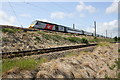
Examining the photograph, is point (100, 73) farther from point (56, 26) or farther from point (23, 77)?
point (56, 26)

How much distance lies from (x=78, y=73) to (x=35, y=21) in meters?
26.0

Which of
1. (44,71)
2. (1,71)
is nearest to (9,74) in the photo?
(1,71)

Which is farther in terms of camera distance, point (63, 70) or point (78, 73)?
point (78, 73)

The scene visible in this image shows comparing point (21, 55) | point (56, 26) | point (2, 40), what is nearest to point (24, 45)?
point (2, 40)

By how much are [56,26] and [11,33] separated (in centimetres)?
2057

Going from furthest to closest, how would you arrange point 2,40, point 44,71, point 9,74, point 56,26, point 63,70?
point 56,26, point 2,40, point 63,70, point 44,71, point 9,74

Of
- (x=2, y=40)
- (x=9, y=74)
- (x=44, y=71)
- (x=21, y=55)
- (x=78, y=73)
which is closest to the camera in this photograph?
(x=9, y=74)

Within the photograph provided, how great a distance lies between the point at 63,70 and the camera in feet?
28.8

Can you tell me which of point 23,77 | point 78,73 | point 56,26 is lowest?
point 78,73

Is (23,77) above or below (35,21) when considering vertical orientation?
below

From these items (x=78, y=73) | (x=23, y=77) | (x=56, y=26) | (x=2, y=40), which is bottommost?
(x=78, y=73)

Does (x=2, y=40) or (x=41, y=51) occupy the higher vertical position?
(x=2, y=40)

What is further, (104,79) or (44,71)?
(104,79)

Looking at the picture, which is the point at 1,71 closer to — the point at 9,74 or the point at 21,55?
the point at 9,74
